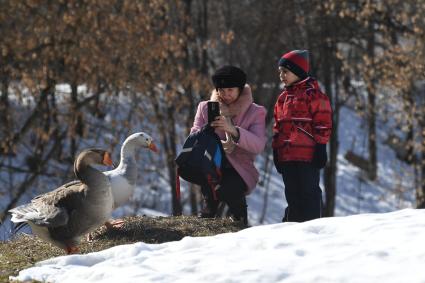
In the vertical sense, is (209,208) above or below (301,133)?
below

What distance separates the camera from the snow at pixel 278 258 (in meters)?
5.36

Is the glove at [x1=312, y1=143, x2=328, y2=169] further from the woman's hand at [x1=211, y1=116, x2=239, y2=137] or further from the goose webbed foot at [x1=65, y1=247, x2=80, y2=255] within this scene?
the goose webbed foot at [x1=65, y1=247, x2=80, y2=255]

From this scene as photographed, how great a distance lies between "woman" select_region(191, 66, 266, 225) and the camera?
7871 mm

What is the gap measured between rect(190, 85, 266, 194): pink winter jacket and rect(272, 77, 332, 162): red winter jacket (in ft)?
1.13

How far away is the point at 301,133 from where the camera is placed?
24.9 ft

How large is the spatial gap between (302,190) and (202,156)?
1079 millimetres

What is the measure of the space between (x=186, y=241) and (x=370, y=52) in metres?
18.2

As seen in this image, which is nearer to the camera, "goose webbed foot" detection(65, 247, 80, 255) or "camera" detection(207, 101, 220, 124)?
"goose webbed foot" detection(65, 247, 80, 255)

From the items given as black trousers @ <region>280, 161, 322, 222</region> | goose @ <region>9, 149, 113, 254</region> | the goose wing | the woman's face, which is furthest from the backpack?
the goose wing

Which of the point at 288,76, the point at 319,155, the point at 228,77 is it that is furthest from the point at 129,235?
the point at 288,76

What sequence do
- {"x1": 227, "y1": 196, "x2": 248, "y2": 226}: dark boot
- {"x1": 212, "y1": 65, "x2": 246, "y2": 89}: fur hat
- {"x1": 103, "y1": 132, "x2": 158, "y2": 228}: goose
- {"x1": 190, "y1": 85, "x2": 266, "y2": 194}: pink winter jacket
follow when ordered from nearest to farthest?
{"x1": 103, "y1": 132, "x2": 158, "y2": 228}: goose → {"x1": 212, "y1": 65, "x2": 246, "y2": 89}: fur hat → {"x1": 190, "y1": 85, "x2": 266, "y2": 194}: pink winter jacket → {"x1": 227, "y1": 196, "x2": 248, "y2": 226}: dark boot

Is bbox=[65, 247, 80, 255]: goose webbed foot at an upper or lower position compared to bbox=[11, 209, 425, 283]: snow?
lower

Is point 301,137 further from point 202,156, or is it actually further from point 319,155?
point 202,156

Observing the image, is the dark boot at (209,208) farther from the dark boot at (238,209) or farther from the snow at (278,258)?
the snow at (278,258)
